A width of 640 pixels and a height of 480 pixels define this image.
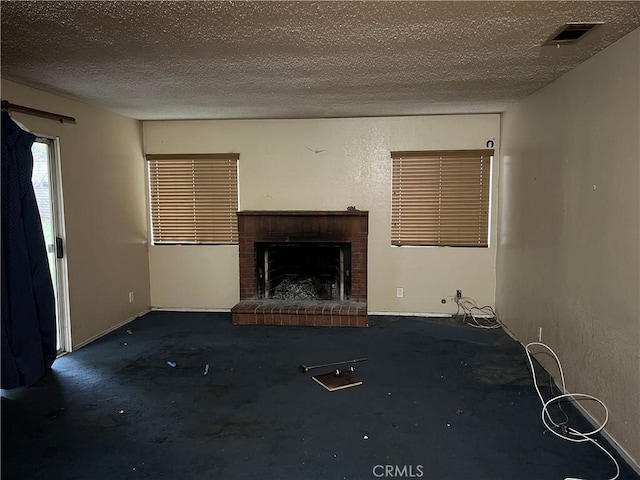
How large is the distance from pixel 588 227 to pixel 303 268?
3171 millimetres

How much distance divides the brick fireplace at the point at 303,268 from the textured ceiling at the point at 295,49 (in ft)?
4.59

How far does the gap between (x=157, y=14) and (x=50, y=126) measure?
2.33 meters

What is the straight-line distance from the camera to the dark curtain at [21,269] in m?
3.31

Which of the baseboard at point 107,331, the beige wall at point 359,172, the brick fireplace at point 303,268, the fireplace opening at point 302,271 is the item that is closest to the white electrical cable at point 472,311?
the beige wall at point 359,172

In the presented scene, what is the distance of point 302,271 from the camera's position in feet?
17.9

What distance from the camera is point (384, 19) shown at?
2.21m

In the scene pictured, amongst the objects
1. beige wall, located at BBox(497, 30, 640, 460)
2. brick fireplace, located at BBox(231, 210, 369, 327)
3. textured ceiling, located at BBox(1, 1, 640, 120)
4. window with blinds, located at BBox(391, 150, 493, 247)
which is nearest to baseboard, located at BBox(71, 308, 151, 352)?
brick fireplace, located at BBox(231, 210, 369, 327)

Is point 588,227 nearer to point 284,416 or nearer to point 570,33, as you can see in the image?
point 570,33

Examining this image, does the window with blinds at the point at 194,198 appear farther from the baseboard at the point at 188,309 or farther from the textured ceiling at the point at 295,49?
the textured ceiling at the point at 295,49

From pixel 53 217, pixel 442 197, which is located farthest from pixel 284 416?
pixel 442 197

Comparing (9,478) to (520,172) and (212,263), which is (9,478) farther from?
(520,172)

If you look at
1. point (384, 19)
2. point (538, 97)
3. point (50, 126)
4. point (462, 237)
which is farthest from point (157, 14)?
point (462, 237)

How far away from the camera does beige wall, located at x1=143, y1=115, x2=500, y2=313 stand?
5195 mm

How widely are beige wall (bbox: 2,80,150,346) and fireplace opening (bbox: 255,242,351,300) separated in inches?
57.0
